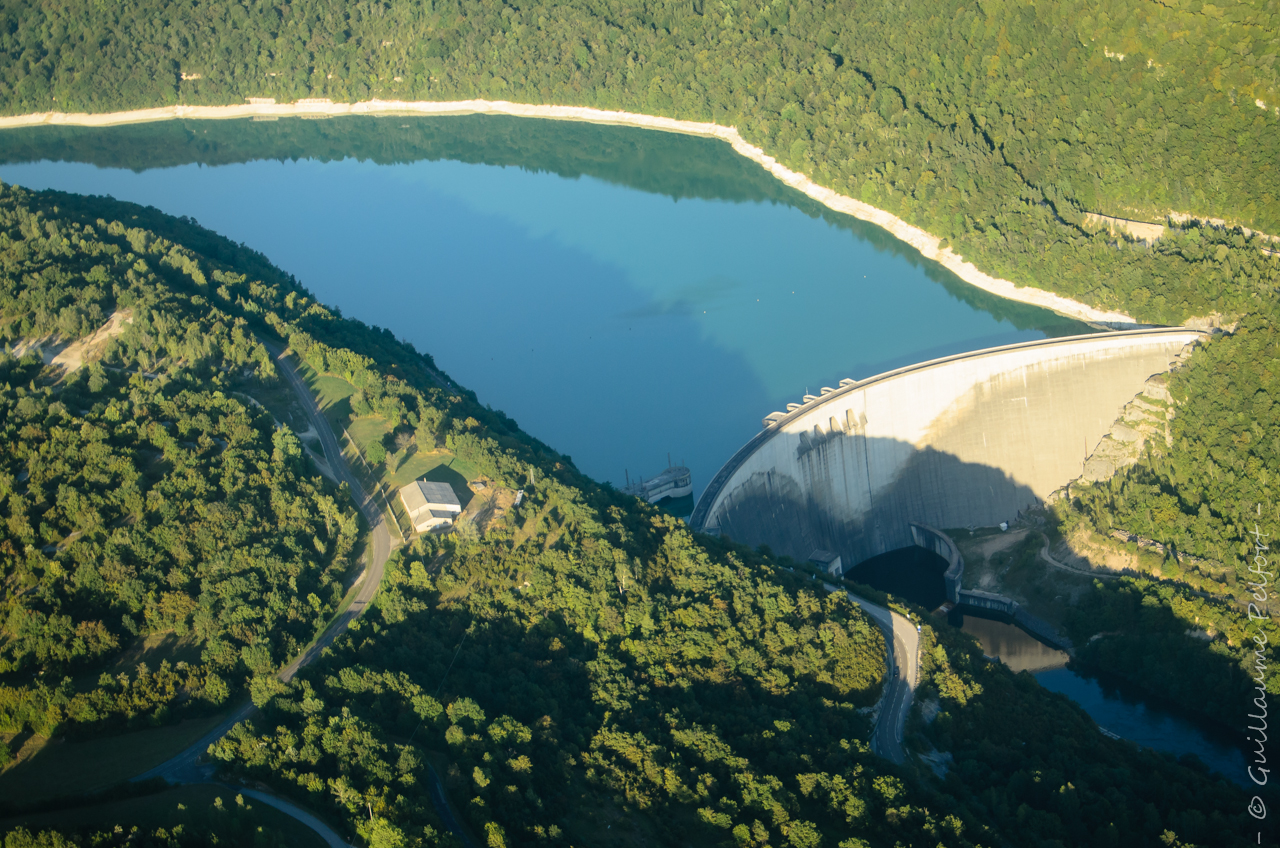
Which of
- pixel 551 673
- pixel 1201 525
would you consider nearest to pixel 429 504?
pixel 551 673

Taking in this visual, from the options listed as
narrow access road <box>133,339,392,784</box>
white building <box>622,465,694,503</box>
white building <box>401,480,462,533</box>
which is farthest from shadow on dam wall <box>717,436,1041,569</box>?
narrow access road <box>133,339,392,784</box>

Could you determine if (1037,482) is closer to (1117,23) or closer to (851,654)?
(851,654)

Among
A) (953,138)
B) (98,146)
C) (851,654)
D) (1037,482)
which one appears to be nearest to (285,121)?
(98,146)

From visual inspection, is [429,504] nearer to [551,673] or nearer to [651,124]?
[551,673]

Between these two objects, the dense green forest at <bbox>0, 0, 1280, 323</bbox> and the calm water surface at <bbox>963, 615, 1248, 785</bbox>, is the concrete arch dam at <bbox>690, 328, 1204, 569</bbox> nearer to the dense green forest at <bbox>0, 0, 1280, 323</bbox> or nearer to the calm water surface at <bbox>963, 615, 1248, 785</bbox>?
the calm water surface at <bbox>963, 615, 1248, 785</bbox>

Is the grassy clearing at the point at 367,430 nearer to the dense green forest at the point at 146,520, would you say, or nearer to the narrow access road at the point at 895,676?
the dense green forest at the point at 146,520
